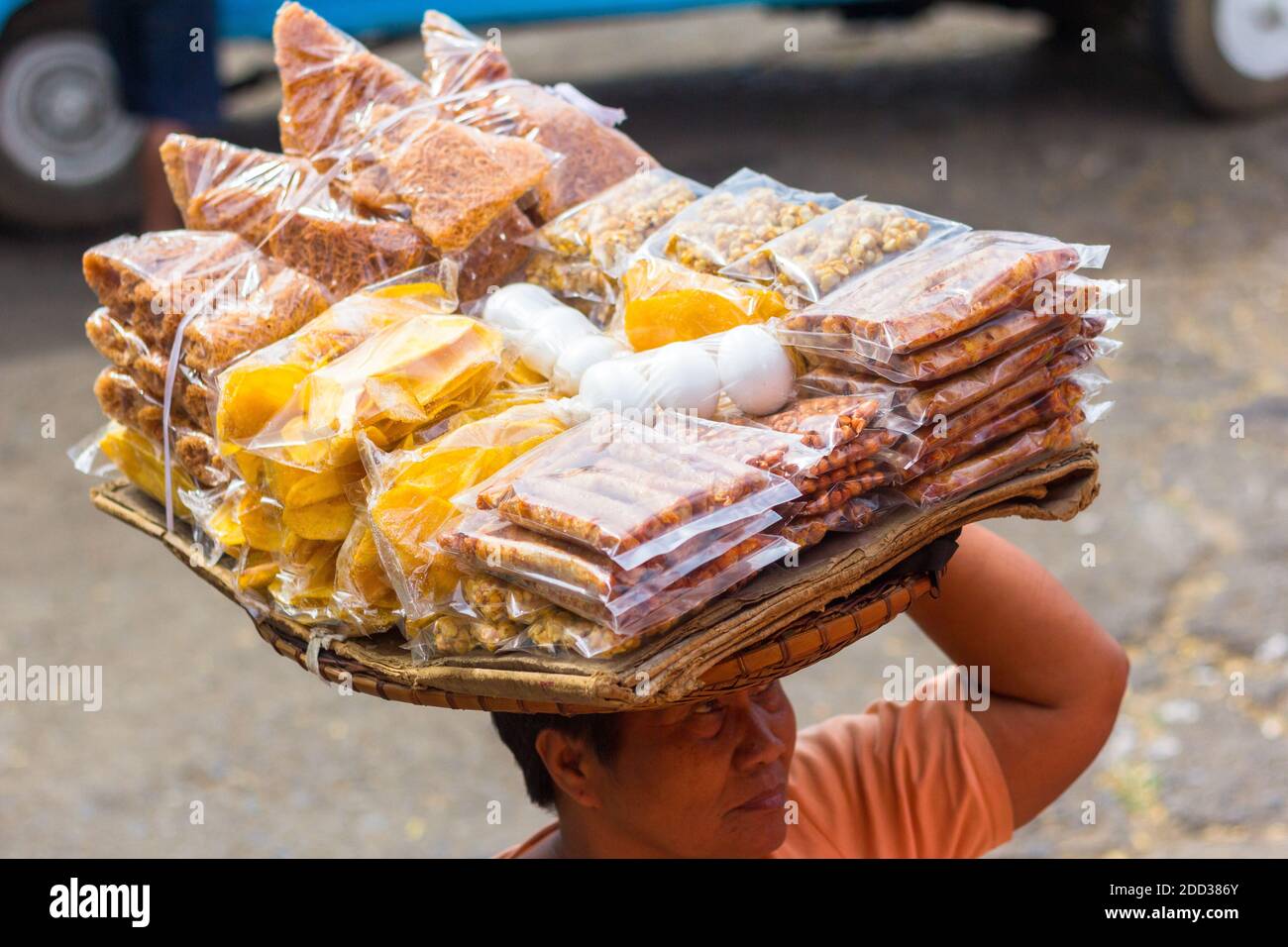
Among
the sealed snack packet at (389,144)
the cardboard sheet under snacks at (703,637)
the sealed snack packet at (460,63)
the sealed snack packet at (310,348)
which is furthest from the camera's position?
the sealed snack packet at (460,63)

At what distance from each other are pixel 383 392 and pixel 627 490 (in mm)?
298

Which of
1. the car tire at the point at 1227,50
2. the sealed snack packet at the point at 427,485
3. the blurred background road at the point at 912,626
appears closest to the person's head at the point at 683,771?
the sealed snack packet at the point at 427,485

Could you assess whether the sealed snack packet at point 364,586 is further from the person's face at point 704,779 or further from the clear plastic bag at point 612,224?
the clear plastic bag at point 612,224

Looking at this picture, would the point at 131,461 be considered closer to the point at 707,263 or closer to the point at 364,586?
the point at 364,586

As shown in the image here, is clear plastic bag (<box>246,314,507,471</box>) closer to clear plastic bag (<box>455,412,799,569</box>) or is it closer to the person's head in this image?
clear plastic bag (<box>455,412,799,569</box>)

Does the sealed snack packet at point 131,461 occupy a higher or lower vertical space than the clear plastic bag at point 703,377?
lower

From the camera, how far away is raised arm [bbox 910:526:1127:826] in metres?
1.74

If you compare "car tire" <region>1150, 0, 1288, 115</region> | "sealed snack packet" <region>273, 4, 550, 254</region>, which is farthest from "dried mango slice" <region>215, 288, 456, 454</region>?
"car tire" <region>1150, 0, 1288, 115</region>

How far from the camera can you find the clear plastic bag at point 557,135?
174 cm

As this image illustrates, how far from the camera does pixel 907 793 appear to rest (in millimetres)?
1857

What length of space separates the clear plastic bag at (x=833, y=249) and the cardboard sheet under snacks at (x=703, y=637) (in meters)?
0.28

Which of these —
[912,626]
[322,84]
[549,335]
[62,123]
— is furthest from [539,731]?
[62,123]

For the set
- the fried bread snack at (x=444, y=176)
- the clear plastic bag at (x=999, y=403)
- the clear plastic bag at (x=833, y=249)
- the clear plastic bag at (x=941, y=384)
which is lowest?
the clear plastic bag at (x=999, y=403)
